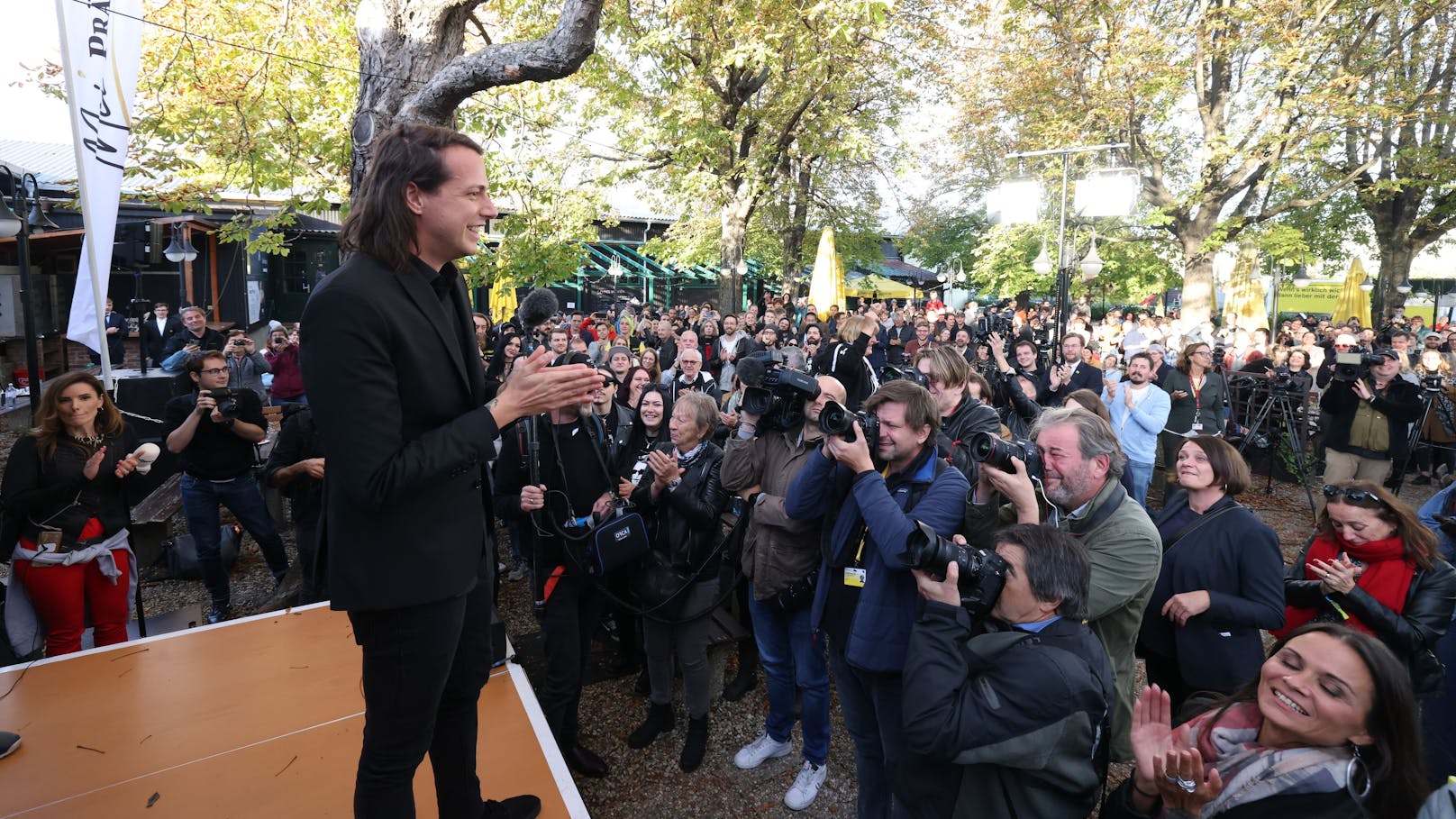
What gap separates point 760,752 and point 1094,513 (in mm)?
1924

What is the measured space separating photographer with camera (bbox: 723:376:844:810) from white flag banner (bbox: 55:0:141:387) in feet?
13.9

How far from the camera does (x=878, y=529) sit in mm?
2414

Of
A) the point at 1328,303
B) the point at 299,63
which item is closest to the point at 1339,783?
the point at 299,63

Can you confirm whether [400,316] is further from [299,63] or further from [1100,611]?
[299,63]

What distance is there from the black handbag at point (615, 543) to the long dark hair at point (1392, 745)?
251 centimetres

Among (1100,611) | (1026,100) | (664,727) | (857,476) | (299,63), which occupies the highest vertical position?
(1026,100)

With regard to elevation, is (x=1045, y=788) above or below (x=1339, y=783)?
below

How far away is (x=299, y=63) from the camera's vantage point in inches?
329

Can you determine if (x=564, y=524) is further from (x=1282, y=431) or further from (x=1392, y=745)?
(x=1282, y=431)

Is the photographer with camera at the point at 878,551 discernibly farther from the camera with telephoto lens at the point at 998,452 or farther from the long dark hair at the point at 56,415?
the long dark hair at the point at 56,415

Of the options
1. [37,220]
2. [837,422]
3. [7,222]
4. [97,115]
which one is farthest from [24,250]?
[837,422]

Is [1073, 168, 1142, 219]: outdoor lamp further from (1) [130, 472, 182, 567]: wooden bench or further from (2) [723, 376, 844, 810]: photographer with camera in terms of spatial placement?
(1) [130, 472, 182, 567]: wooden bench

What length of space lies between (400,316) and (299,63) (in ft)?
28.9

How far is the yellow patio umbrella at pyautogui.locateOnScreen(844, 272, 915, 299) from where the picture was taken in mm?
28312
